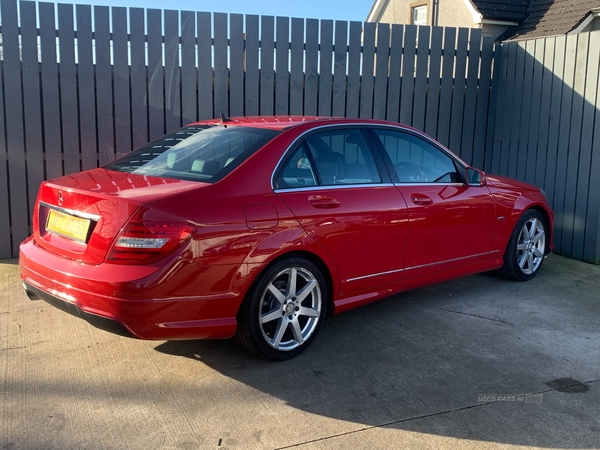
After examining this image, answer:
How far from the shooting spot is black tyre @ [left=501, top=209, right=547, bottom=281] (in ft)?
19.5

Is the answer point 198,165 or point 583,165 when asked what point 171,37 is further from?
point 583,165

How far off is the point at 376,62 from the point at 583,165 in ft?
9.09

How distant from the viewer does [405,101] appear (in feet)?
26.4

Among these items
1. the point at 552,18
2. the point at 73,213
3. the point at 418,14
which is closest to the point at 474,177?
the point at 73,213

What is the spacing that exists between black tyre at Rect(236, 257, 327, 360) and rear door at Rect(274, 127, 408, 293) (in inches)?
9.9

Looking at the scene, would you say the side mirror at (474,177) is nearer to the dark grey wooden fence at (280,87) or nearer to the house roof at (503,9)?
the dark grey wooden fence at (280,87)

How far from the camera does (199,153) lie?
4293 mm

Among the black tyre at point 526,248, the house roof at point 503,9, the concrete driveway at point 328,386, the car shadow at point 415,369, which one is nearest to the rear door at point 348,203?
the car shadow at point 415,369

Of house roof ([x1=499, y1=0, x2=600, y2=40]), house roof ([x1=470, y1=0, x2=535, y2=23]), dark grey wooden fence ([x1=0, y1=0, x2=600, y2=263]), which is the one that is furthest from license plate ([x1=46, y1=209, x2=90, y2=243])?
house roof ([x1=470, y1=0, x2=535, y2=23])

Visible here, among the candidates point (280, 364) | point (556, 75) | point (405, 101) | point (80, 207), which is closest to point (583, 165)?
point (556, 75)

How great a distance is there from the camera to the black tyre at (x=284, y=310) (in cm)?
387

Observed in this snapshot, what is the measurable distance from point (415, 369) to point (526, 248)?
2.64 meters

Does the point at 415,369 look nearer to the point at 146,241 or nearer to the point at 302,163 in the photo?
the point at 302,163

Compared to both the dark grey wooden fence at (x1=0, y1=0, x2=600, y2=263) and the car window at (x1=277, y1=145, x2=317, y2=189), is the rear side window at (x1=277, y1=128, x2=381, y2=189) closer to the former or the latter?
the car window at (x1=277, y1=145, x2=317, y2=189)
